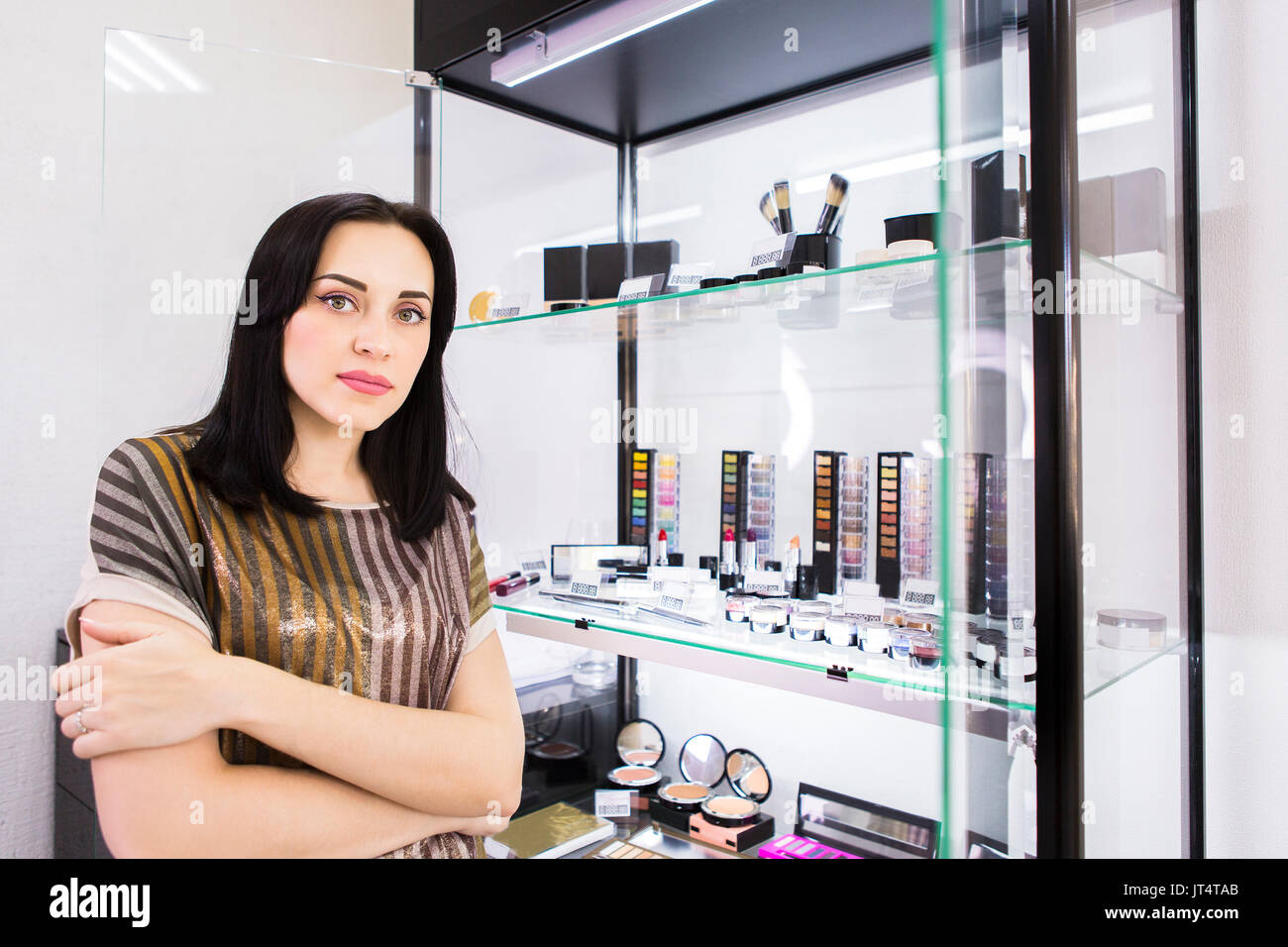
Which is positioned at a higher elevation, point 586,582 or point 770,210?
point 770,210

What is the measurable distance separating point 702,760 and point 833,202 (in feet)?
3.48

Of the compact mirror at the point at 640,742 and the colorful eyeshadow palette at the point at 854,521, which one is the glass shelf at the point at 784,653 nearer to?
the colorful eyeshadow palette at the point at 854,521

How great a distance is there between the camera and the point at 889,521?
3.71ft

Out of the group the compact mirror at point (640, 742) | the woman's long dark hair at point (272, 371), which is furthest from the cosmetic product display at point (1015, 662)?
the compact mirror at point (640, 742)

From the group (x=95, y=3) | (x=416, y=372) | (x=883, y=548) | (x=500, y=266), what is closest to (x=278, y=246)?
(x=416, y=372)

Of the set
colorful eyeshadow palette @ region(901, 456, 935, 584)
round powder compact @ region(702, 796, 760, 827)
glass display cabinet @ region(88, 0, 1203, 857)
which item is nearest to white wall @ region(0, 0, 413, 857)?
glass display cabinet @ region(88, 0, 1203, 857)

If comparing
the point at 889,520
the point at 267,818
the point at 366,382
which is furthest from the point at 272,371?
the point at 889,520

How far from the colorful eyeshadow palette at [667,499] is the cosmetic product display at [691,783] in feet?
1.34

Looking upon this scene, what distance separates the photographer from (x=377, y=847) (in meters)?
0.72

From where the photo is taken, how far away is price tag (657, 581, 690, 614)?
115 centimetres

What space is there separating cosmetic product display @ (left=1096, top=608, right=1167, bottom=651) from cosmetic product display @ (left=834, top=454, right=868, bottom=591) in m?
0.38

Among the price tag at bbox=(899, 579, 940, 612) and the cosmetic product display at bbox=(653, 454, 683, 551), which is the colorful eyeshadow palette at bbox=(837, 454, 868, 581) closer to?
the price tag at bbox=(899, 579, 940, 612)

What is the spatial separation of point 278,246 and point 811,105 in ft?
3.31

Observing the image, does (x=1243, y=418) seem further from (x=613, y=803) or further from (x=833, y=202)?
(x=613, y=803)
